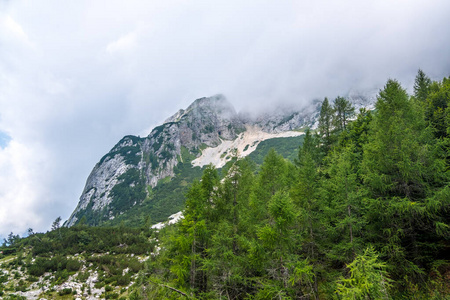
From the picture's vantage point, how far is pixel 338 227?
10742 millimetres

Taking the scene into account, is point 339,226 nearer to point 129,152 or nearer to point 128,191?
point 128,191

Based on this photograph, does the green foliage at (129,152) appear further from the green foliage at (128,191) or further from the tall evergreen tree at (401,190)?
the tall evergreen tree at (401,190)

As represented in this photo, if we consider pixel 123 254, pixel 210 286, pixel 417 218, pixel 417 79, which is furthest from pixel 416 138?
pixel 123 254

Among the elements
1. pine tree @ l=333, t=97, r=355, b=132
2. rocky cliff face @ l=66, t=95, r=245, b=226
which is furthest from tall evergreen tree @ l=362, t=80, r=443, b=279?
rocky cliff face @ l=66, t=95, r=245, b=226

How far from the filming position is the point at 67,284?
1055 inches

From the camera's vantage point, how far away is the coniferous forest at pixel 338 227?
30.0ft

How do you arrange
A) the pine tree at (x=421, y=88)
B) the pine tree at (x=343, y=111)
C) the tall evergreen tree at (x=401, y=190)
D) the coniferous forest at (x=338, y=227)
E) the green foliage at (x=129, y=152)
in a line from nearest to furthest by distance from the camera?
1. the coniferous forest at (x=338, y=227)
2. the tall evergreen tree at (x=401, y=190)
3. the pine tree at (x=421, y=88)
4. the pine tree at (x=343, y=111)
5. the green foliage at (x=129, y=152)

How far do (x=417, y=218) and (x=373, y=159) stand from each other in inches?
138

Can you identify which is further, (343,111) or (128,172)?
(128,172)

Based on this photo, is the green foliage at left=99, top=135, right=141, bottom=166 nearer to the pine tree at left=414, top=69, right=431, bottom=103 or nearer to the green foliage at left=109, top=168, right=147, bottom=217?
the green foliage at left=109, top=168, right=147, bottom=217

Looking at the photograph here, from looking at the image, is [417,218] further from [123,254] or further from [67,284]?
[123,254]

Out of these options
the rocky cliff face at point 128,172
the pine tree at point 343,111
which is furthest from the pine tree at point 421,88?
the rocky cliff face at point 128,172

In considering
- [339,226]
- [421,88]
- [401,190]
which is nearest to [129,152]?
[421,88]

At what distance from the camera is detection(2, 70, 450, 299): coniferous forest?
9133 millimetres
